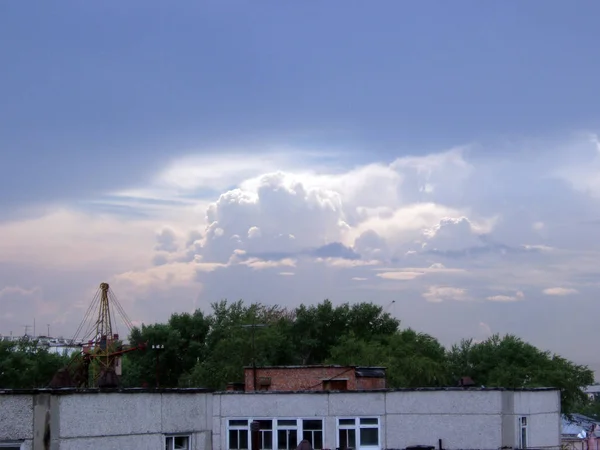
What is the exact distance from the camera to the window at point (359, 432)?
3797cm

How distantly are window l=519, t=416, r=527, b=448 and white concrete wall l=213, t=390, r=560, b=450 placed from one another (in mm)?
1063

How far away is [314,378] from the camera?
1903 inches

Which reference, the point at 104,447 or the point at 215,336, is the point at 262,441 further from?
the point at 215,336

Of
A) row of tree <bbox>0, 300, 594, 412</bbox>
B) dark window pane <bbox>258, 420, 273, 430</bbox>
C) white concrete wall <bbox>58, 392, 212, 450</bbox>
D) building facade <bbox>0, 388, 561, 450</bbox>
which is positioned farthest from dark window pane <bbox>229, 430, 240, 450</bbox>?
row of tree <bbox>0, 300, 594, 412</bbox>

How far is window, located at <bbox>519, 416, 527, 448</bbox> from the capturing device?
3869 centimetres

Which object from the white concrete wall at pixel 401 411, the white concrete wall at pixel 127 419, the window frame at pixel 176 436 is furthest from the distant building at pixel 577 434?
the white concrete wall at pixel 127 419

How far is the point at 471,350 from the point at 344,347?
13683 millimetres

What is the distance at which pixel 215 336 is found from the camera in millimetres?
103125

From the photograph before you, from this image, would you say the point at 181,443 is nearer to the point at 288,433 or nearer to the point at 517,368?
the point at 288,433

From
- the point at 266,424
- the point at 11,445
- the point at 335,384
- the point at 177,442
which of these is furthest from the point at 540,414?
the point at 11,445

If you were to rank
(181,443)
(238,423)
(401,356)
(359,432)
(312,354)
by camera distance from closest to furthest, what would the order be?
(181,443), (238,423), (359,432), (401,356), (312,354)

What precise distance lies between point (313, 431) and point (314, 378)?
409 inches

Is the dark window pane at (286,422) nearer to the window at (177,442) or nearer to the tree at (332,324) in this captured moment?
the window at (177,442)

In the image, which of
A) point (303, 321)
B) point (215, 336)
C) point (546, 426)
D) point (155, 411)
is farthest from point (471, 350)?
point (155, 411)
